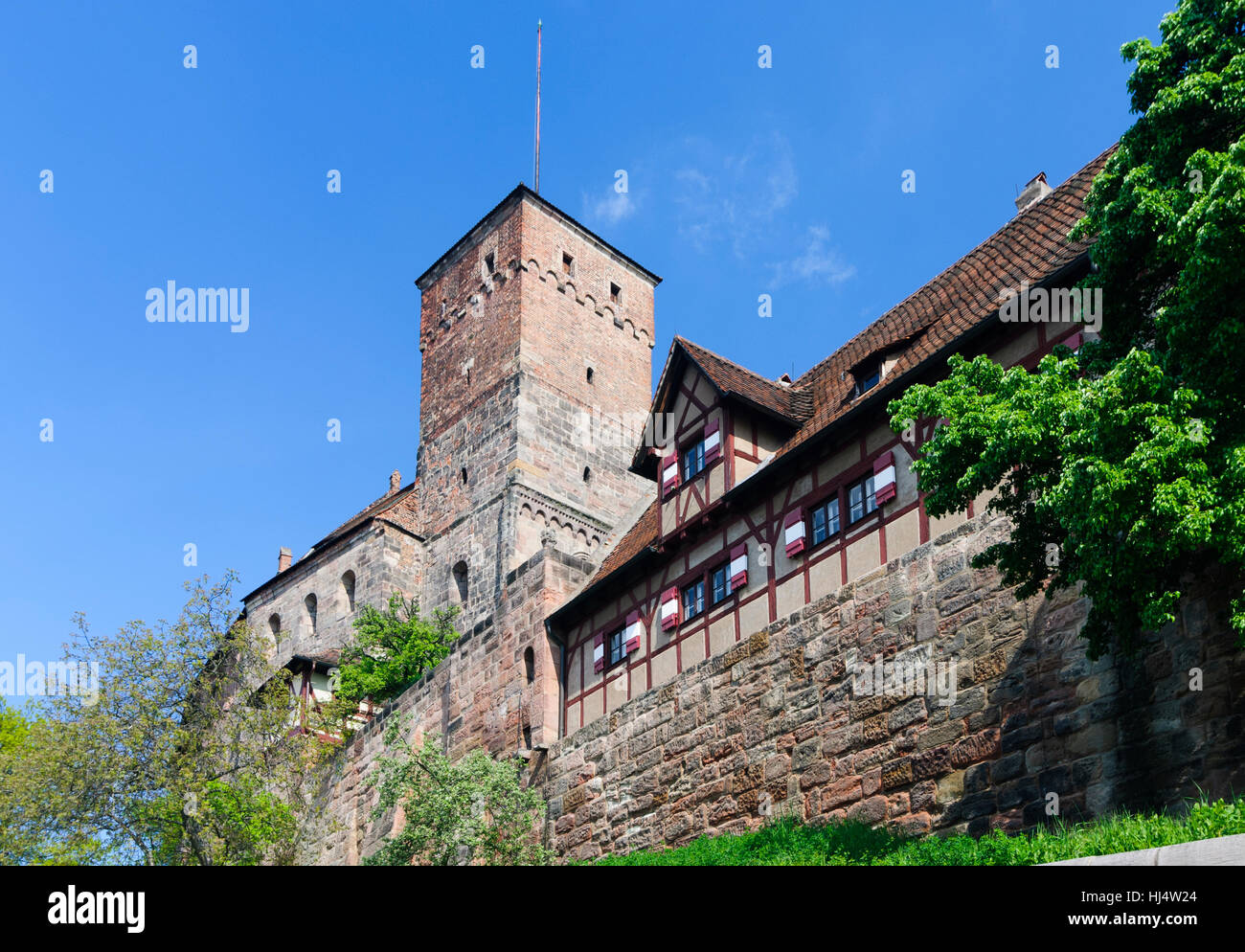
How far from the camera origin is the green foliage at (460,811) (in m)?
23.7

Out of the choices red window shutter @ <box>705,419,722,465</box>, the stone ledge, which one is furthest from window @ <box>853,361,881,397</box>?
the stone ledge

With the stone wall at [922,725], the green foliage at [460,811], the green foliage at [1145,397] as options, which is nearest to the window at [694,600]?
the stone wall at [922,725]

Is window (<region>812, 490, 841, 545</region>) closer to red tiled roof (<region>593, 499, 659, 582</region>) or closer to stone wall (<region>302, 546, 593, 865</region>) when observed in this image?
red tiled roof (<region>593, 499, 659, 582</region>)

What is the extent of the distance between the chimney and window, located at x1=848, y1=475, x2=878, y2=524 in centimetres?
788

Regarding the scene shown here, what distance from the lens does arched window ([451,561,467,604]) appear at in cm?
4628

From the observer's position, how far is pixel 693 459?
2439 cm

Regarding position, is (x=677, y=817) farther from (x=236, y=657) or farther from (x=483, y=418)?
(x=483, y=418)

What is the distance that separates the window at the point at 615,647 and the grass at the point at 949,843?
13.5 feet

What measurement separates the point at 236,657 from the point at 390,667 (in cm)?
910

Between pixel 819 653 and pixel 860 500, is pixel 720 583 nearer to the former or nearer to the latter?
pixel 819 653

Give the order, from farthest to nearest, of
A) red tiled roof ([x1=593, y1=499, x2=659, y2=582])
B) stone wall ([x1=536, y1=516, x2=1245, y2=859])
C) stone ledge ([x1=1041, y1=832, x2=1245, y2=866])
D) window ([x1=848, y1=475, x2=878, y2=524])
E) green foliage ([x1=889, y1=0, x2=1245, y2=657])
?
red tiled roof ([x1=593, y1=499, x2=659, y2=582]) < window ([x1=848, y1=475, x2=878, y2=524]) < stone wall ([x1=536, y1=516, x2=1245, y2=859]) < green foliage ([x1=889, y1=0, x2=1245, y2=657]) < stone ledge ([x1=1041, y1=832, x2=1245, y2=866])

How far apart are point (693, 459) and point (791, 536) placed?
342 cm
